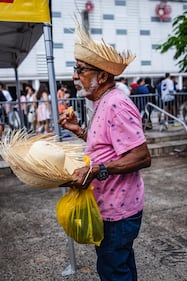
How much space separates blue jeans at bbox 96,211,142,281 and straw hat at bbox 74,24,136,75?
82cm

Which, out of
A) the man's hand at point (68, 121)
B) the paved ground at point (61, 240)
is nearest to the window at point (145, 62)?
the paved ground at point (61, 240)

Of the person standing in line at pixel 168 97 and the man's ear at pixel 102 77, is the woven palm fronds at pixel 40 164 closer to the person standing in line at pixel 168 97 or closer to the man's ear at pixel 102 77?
the man's ear at pixel 102 77

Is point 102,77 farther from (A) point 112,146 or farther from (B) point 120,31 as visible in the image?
(B) point 120,31

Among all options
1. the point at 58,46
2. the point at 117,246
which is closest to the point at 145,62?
the point at 58,46

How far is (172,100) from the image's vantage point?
9945 millimetres

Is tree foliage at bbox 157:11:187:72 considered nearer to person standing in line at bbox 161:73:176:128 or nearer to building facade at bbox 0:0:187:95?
person standing in line at bbox 161:73:176:128

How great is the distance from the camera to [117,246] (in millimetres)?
1686

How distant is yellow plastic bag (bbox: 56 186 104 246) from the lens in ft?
5.37

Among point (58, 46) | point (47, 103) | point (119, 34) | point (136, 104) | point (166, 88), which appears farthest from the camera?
point (119, 34)

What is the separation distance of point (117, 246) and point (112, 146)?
1.75 ft

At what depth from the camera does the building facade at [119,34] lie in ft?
60.2

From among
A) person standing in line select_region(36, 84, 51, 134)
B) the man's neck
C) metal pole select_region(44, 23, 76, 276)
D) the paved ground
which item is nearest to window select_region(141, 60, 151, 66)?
person standing in line select_region(36, 84, 51, 134)

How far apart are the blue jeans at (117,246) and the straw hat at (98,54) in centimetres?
82

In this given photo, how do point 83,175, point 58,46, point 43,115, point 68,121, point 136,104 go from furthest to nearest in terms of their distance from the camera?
point 58,46 → point 136,104 → point 43,115 → point 68,121 → point 83,175
